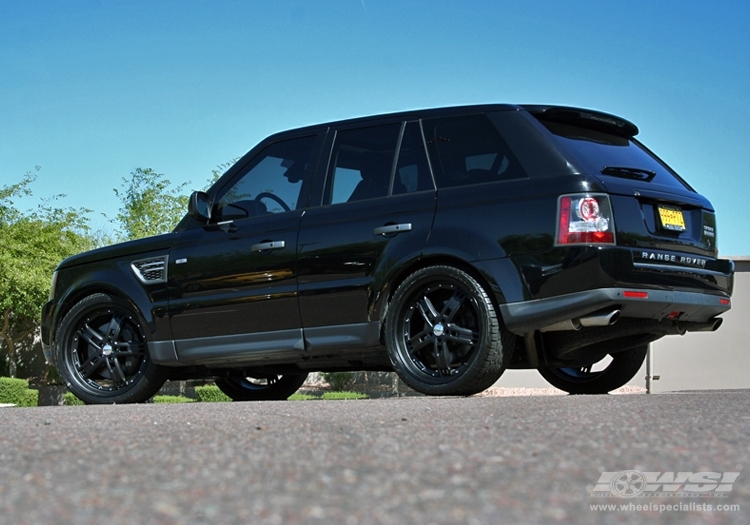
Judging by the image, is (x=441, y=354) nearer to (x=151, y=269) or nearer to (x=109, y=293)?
(x=151, y=269)

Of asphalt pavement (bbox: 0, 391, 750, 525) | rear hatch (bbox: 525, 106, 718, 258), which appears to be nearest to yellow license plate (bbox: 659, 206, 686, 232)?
rear hatch (bbox: 525, 106, 718, 258)

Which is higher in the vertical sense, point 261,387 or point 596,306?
point 596,306

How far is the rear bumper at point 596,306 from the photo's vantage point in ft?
19.5

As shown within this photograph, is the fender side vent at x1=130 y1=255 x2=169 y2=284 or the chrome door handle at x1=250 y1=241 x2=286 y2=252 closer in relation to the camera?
the chrome door handle at x1=250 y1=241 x2=286 y2=252

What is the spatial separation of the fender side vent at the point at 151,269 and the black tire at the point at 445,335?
2113 millimetres

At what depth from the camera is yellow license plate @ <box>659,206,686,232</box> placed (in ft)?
21.0

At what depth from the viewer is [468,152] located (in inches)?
268

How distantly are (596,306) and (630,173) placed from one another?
1045 mm

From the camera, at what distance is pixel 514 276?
6184 millimetres

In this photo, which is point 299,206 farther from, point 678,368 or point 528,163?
point 678,368

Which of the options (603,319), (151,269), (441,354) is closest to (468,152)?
(441,354)

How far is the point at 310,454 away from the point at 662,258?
3511mm

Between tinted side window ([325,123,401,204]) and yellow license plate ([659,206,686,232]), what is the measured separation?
6.04 ft

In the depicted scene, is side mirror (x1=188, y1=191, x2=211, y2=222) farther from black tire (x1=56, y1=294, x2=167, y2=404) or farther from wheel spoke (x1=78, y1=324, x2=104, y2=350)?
wheel spoke (x1=78, y1=324, x2=104, y2=350)
